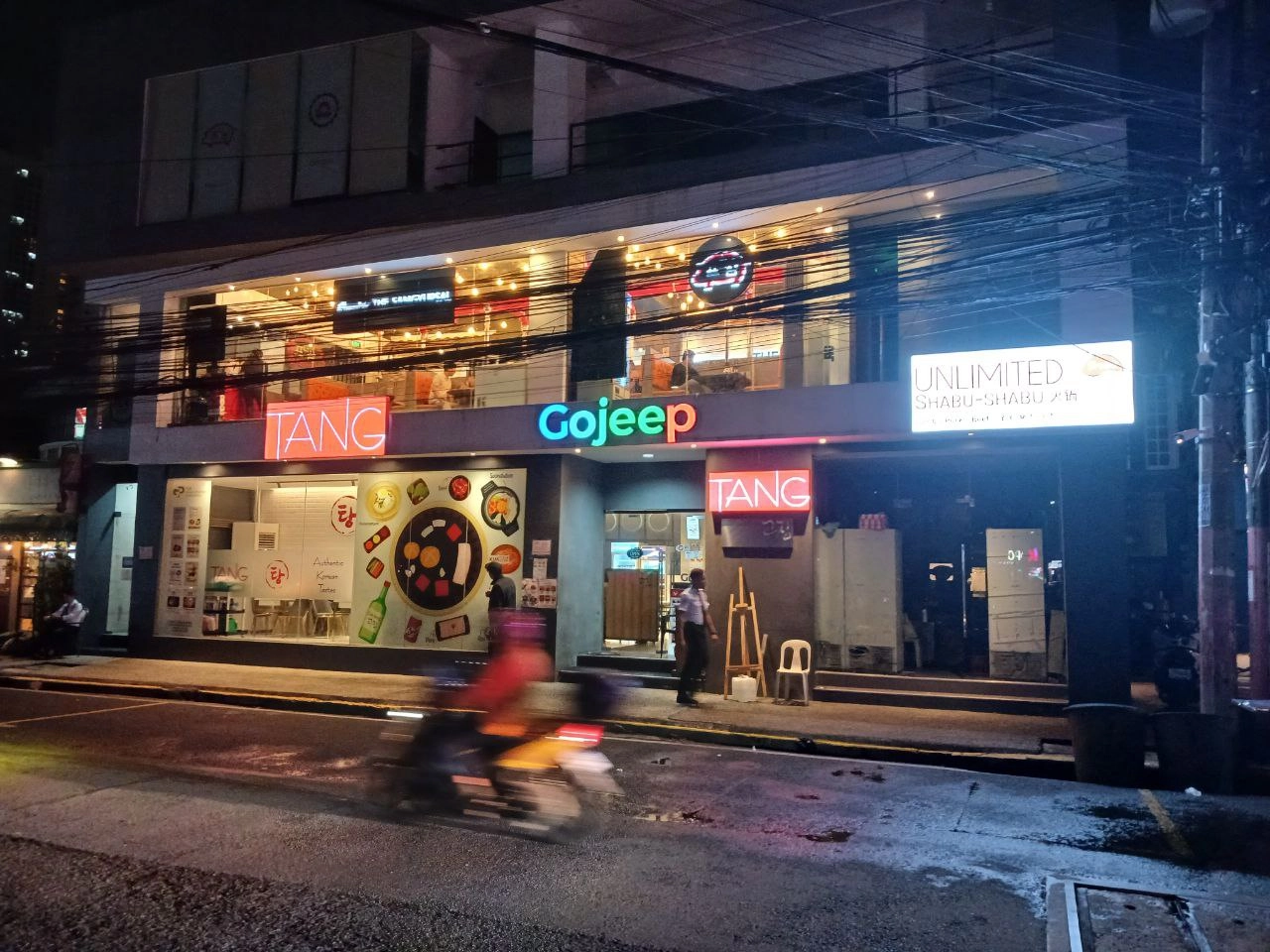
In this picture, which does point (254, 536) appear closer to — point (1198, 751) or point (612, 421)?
point (612, 421)

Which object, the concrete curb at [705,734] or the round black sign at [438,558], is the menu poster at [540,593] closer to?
the round black sign at [438,558]

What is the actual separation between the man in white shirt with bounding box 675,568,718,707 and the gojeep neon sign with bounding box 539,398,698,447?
8.24 ft


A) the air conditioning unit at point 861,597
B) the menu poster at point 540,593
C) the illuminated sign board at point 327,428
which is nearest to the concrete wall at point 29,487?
the illuminated sign board at point 327,428

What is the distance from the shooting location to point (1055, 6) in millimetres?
14195

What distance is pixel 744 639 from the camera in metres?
14.7

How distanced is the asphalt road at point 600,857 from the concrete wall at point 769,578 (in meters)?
4.53

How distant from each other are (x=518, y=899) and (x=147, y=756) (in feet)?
20.4

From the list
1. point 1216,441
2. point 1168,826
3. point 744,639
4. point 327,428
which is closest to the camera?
point 1168,826

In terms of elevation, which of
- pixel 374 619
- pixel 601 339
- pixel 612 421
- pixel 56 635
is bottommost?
pixel 56 635

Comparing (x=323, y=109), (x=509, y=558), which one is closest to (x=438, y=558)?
(x=509, y=558)

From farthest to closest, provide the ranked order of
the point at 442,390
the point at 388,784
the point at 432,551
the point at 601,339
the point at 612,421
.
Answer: the point at 442,390
the point at 432,551
the point at 612,421
the point at 601,339
the point at 388,784

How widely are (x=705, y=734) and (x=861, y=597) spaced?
15.0 ft

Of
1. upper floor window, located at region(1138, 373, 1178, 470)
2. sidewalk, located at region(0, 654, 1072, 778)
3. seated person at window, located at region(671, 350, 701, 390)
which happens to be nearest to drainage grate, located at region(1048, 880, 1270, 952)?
sidewalk, located at region(0, 654, 1072, 778)

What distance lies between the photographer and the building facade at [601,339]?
515 inches
